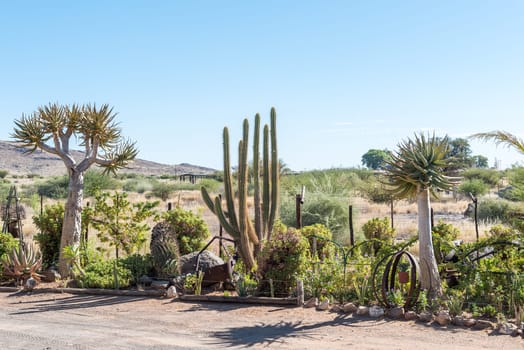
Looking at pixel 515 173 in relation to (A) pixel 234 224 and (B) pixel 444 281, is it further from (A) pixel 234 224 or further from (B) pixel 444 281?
(A) pixel 234 224

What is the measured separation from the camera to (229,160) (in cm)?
1106

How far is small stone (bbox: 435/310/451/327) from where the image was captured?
7.51 m

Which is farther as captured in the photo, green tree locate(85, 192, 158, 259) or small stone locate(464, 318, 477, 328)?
green tree locate(85, 192, 158, 259)

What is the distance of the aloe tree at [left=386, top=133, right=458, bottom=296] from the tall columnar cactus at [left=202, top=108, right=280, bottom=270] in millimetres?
3133

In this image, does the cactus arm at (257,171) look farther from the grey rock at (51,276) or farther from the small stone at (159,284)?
the grey rock at (51,276)

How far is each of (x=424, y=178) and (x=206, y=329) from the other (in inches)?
144

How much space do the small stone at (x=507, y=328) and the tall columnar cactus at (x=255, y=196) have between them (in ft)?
15.5

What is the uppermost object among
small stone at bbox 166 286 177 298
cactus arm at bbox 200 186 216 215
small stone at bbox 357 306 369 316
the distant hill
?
the distant hill

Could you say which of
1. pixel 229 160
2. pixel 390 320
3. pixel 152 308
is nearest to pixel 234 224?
pixel 229 160

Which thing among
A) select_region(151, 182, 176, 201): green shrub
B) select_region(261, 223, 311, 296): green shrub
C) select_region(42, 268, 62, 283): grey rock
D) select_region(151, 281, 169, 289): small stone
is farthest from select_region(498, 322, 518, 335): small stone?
select_region(151, 182, 176, 201): green shrub

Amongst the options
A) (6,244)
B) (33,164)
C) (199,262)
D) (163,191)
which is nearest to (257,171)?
(199,262)

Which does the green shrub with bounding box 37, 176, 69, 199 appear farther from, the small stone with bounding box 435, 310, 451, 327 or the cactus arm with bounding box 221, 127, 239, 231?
the small stone with bounding box 435, 310, 451, 327

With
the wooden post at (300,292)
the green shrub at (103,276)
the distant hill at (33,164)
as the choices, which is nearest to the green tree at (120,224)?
the green shrub at (103,276)

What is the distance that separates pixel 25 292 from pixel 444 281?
296 inches
